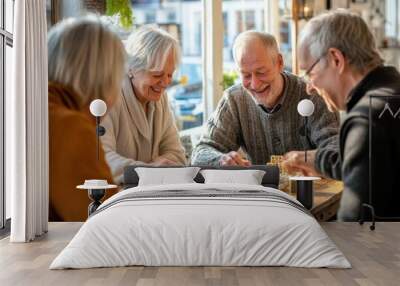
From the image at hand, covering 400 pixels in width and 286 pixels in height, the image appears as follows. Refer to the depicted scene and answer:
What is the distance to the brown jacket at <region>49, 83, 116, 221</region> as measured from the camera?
7211mm

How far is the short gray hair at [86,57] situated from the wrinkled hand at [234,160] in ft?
4.08

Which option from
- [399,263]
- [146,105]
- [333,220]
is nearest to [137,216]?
[399,263]

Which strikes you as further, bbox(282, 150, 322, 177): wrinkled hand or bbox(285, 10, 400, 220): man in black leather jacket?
bbox(282, 150, 322, 177): wrinkled hand

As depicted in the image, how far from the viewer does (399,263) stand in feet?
16.9

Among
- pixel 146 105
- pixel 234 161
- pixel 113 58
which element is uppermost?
pixel 113 58

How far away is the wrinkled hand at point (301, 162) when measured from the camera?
7.22m

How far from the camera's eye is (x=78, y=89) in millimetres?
7207

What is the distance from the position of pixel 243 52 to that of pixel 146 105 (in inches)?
42.6

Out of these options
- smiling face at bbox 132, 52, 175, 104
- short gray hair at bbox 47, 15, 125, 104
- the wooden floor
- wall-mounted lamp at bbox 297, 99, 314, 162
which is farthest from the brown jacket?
wall-mounted lamp at bbox 297, 99, 314, 162

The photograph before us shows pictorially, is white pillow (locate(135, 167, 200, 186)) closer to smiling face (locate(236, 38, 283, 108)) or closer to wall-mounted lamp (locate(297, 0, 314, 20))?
smiling face (locate(236, 38, 283, 108))

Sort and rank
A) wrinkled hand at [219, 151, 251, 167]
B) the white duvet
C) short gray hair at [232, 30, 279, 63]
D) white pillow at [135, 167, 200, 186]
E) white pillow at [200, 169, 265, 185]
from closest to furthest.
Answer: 1. the white duvet
2. white pillow at [200, 169, 265, 185]
3. white pillow at [135, 167, 200, 186]
4. wrinkled hand at [219, 151, 251, 167]
5. short gray hair at [232, 30, 279, 63]

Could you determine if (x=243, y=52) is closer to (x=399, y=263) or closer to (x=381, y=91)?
(x=381, y=91)

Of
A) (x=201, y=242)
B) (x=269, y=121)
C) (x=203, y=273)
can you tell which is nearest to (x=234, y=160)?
(x=269, y=121)

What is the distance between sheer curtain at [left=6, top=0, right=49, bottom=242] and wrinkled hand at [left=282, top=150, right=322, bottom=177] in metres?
2.29
